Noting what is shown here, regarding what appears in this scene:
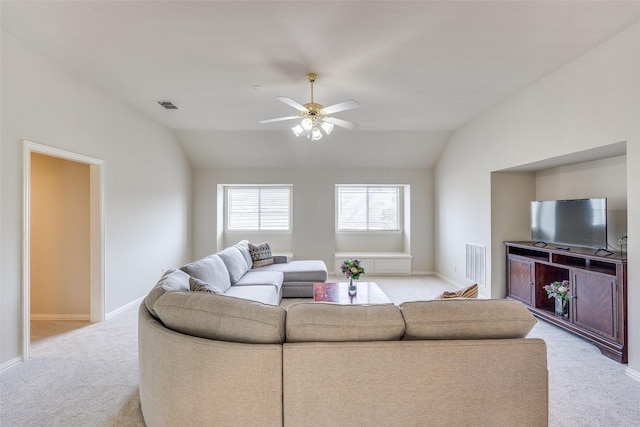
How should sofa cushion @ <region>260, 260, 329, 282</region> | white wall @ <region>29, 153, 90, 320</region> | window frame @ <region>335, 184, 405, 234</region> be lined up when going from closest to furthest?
white wall @ <region>29, 153, 90, 320</region>, sofa cushion @ <region>260, 260, 329, 282</region>, window frame @ <region>335, 184, 405, 234</region>

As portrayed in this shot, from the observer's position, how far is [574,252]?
3.30 meters

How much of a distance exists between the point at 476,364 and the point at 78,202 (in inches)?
183

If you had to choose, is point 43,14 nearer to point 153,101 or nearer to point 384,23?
point 153,101

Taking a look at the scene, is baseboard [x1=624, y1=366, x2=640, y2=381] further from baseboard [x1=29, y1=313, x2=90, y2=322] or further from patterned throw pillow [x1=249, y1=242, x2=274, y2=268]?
baseboard [x1=29, y1=313, x2=90, y2=322]

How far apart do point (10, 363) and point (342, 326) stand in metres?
3.13

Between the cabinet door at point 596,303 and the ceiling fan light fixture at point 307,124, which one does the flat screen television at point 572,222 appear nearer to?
the cabinet door at point 596,303

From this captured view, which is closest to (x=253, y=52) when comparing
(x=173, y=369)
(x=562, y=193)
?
(x=173, y=369)

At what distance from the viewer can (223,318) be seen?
1.57 meters

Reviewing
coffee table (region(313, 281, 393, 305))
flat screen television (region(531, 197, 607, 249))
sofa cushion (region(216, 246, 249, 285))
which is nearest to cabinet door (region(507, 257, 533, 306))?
flat screen television (region(531, 197, 607, 249))

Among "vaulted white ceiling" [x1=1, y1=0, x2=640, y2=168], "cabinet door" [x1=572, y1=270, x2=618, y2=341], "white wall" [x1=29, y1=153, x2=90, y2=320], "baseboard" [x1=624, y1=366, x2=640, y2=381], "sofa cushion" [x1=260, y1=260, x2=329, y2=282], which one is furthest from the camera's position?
"sofa cushion" [x1=260, y1=260, x2=329, y2=282]

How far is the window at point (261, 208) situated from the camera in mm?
7254

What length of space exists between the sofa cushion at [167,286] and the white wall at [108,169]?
5.21ft

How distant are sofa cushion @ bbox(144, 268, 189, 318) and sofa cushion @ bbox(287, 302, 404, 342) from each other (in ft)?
3.06

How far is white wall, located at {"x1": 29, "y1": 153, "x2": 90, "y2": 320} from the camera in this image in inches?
150
